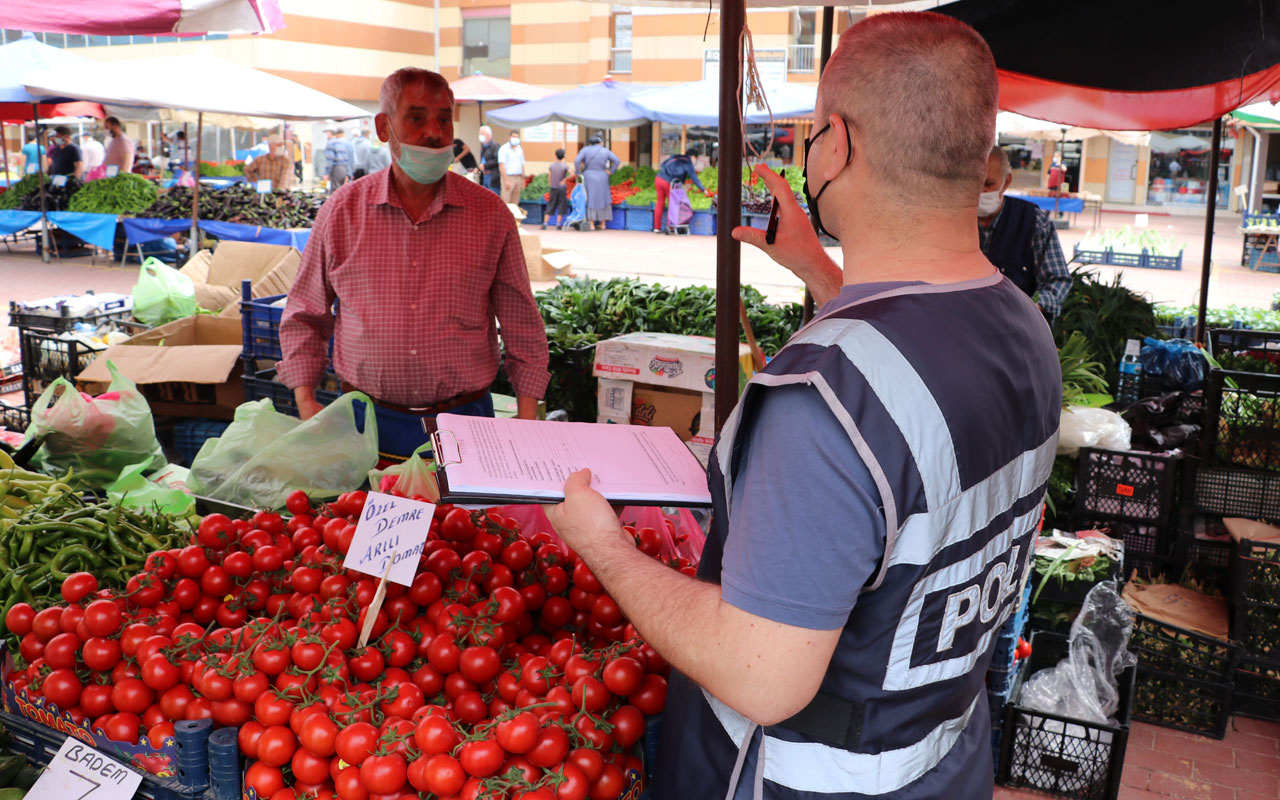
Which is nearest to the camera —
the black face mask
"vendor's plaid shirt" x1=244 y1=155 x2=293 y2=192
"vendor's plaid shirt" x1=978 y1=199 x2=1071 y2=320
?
the black face mask

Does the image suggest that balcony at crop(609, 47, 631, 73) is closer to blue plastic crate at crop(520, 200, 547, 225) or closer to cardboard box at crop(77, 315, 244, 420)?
blue plastic crate at crop(520, 200, 547, 225)

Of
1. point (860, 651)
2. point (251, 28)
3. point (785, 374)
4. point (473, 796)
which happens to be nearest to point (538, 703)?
point (473, 796)

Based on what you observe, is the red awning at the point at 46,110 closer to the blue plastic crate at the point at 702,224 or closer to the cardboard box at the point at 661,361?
the blue plastic crate at the point at 702,224

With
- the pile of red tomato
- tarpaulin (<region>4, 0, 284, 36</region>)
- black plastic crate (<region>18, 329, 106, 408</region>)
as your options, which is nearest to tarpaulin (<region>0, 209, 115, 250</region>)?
black plastic crate (<region>18, 329, 106, 408</region>)

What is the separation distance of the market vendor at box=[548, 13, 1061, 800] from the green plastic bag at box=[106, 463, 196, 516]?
235cm

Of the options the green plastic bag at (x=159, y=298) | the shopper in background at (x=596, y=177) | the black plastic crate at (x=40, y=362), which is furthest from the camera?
the shopper in background at (x=596, y=177)

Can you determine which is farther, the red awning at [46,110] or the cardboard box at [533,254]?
the red awning at [46,110]

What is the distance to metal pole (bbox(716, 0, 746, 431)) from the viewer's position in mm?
2393

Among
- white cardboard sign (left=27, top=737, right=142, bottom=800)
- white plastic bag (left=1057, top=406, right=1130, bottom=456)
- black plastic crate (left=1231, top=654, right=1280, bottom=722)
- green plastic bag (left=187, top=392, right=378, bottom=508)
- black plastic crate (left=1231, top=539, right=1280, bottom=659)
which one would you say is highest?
green plastic bag (left=187, top=392, right=378, bottom=508)

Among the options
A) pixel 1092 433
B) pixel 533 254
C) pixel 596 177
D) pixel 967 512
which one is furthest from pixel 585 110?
pixel 967 512

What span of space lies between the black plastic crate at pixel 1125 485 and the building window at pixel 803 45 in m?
25.1

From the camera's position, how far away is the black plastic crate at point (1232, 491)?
428 cm

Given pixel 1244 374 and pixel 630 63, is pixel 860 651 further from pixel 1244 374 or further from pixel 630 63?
pixel 630 63

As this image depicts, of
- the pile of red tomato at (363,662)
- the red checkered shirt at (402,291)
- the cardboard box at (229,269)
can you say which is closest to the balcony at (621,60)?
the cardboard box at (229,269)
